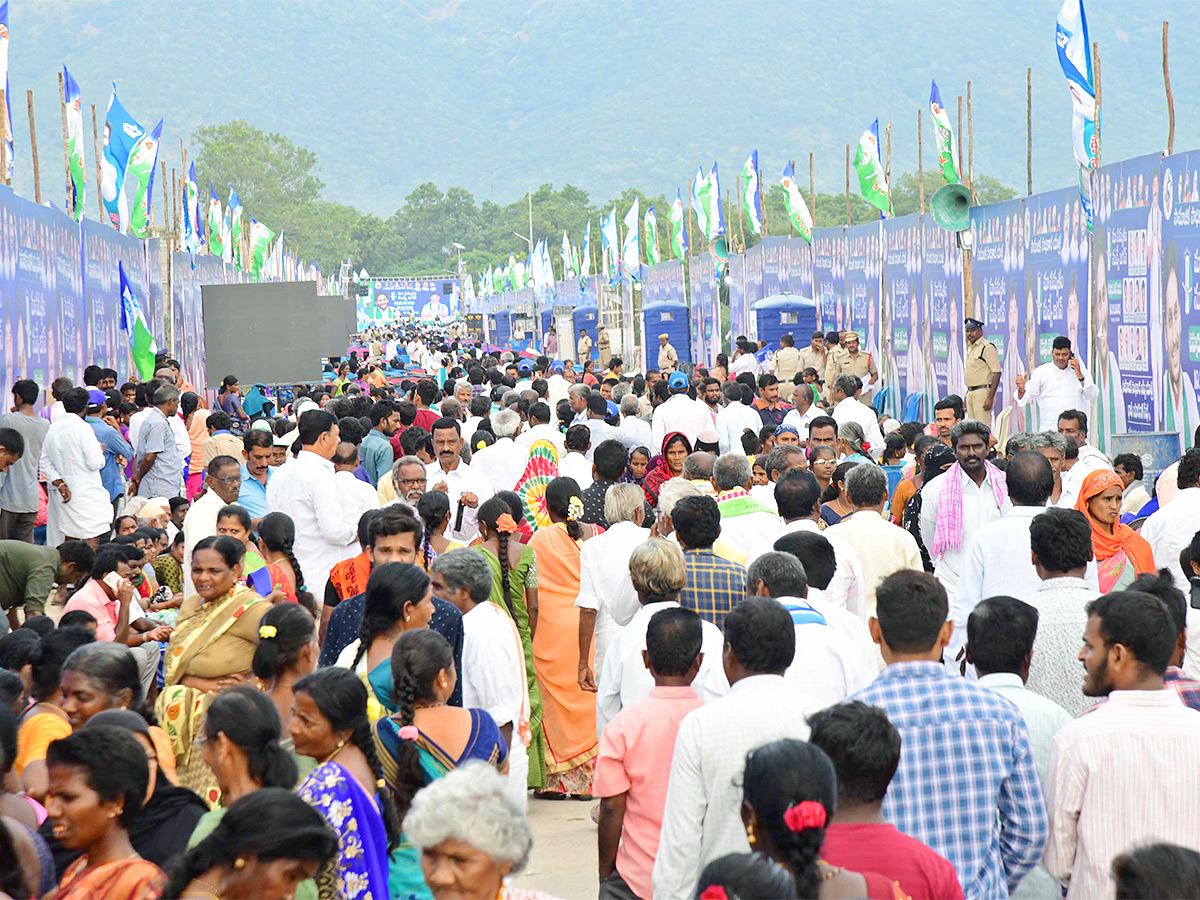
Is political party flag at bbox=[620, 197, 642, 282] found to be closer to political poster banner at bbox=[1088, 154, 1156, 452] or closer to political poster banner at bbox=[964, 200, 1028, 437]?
political poster banner at bbox=[964, 200, 1028, 437]

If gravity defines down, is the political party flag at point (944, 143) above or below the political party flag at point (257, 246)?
below

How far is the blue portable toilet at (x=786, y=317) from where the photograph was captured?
22438 mm

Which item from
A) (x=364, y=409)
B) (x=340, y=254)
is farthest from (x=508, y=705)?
(x=340, y=254)

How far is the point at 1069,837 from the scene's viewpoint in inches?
136

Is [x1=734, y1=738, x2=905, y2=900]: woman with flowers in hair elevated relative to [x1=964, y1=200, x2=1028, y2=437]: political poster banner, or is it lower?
lower

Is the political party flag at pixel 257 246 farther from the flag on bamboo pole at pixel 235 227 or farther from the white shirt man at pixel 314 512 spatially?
the white shirt man at pixel 314 512

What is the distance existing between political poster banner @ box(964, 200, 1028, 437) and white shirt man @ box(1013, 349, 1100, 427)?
1.26m

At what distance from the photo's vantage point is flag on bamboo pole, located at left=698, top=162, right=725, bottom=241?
27703mm

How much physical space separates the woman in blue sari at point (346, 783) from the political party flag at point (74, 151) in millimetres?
13607

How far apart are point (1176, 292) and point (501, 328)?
163 feet

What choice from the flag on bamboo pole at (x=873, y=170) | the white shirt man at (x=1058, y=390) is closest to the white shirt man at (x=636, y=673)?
the white shirt man at (x=1058, y=390)

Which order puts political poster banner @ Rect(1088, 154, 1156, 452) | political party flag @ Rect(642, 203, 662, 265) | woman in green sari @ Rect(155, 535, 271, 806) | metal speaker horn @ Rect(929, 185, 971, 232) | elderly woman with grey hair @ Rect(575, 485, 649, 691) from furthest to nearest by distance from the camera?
political party flag @ Rect(642, 203, 662, 265)
metal speaker horn @ Rect(929, 185, 971, 232)
political poster banner @ Rect(1088, 154, 1156, 452)
elderly woman with grey hair @ Rect(575, 485, 649, 691)
woman in green sari @ Rect(155, 535, 271, 806)

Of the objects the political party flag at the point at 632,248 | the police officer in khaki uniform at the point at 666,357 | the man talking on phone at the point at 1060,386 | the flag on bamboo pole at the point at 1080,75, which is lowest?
the man talking on phone at the point at 1060,386

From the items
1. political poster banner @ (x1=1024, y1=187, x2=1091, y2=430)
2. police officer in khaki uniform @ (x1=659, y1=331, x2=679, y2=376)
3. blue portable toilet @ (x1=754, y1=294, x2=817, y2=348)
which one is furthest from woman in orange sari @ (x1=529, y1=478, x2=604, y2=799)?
police officer in khaki uniform @ (x1=659, y1=331, x2=679, y2=376)
